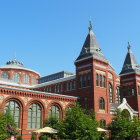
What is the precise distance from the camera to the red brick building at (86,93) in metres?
38.6

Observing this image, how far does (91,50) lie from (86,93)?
913 cm

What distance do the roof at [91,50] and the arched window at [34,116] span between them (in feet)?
47.1

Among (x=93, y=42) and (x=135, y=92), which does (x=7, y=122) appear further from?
(x=135, y=92)

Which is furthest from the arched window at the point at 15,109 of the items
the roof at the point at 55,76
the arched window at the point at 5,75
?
the arched window at the point at 5,75

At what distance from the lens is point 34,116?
4066 centimetres

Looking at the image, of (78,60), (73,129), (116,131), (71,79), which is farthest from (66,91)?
(73,129)

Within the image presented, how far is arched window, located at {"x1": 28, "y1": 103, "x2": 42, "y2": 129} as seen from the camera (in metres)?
39.9

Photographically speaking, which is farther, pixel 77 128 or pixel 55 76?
pixel 55 76

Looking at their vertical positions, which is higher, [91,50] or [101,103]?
[91,50]

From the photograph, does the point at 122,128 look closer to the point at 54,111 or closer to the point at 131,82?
the point at 54,111

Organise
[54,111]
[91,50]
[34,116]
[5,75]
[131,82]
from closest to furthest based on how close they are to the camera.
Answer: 1. [34,116]
2. [54,111]
3. [91,50]
4. [131,82]
5. [5,75]

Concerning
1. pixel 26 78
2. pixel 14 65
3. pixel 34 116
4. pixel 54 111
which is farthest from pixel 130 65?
pixel 14 65

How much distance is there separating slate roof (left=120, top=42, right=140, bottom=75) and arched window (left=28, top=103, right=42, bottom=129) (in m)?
27.6

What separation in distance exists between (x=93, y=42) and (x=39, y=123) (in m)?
20.9
